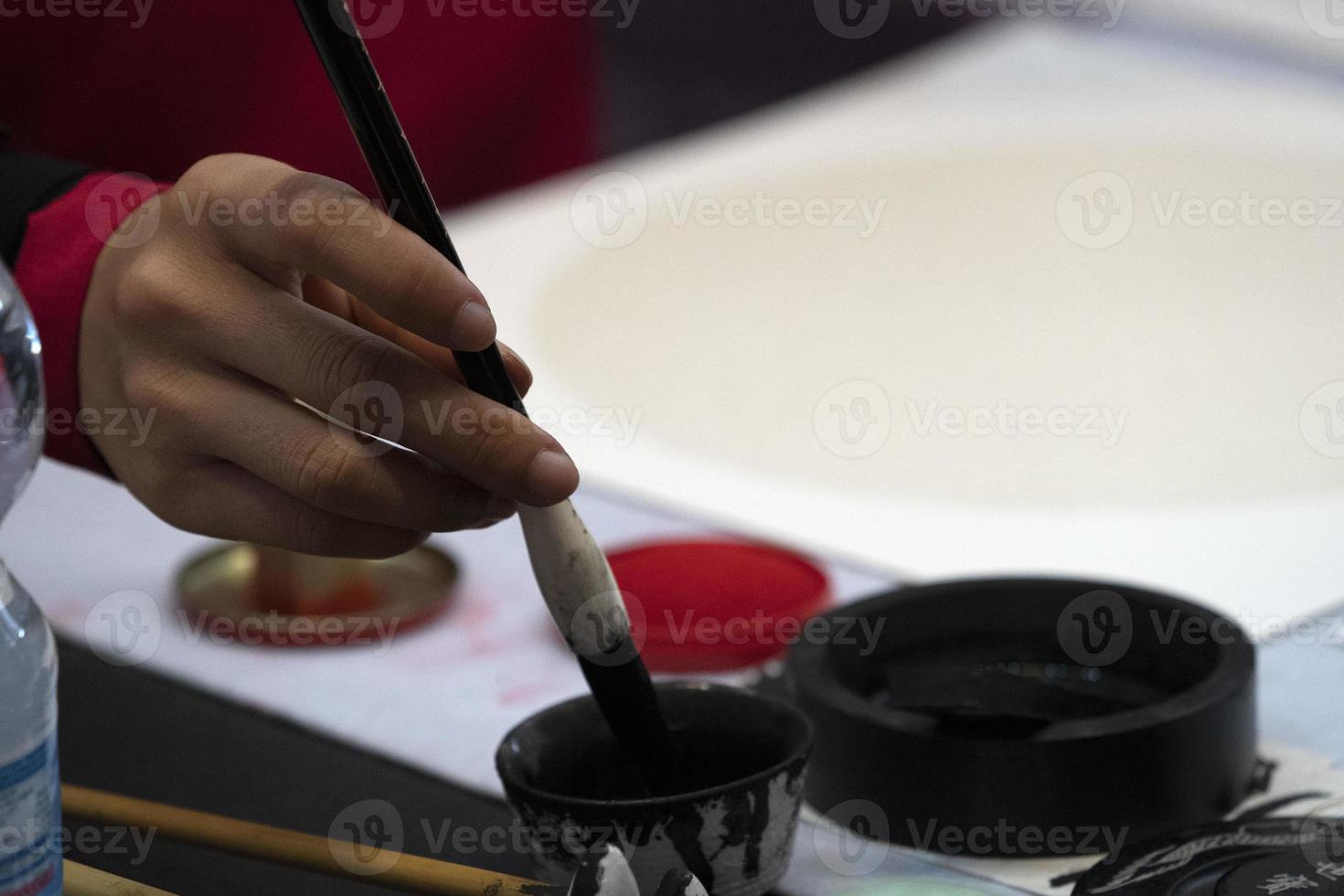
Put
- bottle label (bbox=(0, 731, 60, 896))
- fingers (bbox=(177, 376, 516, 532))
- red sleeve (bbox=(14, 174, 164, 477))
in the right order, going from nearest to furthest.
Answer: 1. bottle label (bbox=(0, 731, 60, 896))
2. fingers (bbox=(177, 376, 516, 532))
3. red sleeve (bbox=(14, 174, 164, 477))

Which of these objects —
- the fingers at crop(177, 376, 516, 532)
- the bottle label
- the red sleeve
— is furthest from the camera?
the red sleeve

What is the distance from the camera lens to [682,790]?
574 mm

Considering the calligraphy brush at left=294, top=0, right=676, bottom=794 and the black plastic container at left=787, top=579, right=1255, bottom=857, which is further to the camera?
the black plastic container at left=787, top=579, right=1255, bottom=857

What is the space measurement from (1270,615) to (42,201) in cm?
60

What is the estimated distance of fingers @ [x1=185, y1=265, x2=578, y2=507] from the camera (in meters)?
0.51

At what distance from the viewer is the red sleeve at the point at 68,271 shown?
2.27ft

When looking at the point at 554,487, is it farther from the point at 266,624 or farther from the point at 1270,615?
the point at 1270,615

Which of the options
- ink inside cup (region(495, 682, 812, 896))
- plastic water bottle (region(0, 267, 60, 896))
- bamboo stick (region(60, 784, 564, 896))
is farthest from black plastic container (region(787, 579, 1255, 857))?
plastic water bottle (region(0, 267, 60, 896))

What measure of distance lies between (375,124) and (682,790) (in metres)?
0.25

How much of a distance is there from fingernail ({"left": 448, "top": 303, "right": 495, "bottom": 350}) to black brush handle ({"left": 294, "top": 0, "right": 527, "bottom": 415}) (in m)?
0.02

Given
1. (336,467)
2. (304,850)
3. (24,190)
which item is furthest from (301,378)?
(24,190)

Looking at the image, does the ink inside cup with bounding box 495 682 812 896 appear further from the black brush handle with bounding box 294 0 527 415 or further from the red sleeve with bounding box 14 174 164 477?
the red sleeve with bounding box 14 174 164 477

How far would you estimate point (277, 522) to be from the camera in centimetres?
61

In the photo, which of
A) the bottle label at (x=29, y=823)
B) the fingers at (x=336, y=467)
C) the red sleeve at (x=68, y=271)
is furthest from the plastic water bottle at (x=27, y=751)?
the red sleeve at (x=68, y=271)
